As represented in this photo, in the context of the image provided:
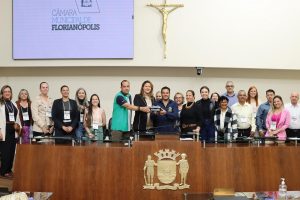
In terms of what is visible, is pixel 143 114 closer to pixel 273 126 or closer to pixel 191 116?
pixel 191 116

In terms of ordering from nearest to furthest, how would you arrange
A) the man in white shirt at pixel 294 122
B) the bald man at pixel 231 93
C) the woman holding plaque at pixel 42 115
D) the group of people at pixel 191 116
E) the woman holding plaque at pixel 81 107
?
the group of people at pixel 191 116 < the woman holding plaque at pixel 81 107 < the man in white shirt at pixel 294 122 < the woman holding plaque at pixel 42 115 < the bald man at pixel 231 93

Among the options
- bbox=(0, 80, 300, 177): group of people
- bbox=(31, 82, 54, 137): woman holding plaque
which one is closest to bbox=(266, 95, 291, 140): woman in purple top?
bbox=(0, 80, 300, 177): group of people

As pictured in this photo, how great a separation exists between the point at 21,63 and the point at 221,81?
414cm

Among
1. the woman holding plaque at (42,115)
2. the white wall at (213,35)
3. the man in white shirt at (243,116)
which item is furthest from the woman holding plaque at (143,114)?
the white wall at (213,35)

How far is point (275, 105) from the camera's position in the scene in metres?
6.11

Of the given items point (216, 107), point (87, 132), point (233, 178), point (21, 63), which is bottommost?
point (233, 178)

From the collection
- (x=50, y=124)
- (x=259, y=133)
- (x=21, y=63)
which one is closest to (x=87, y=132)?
(x=50, y=124)

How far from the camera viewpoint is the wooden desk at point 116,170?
4.84 metres

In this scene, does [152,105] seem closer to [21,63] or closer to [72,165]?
[72,165]

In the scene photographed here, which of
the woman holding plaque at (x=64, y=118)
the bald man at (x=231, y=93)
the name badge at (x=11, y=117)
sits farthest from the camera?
the bald man at (x=231, y=93)

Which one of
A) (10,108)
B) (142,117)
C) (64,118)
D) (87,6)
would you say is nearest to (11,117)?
(10,108)

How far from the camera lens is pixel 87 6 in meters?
8.45

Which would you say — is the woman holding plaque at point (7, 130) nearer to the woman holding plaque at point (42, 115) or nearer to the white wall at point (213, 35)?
the woman holding plaque at point (42, 115)

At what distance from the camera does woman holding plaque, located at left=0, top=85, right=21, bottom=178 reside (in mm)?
6160
